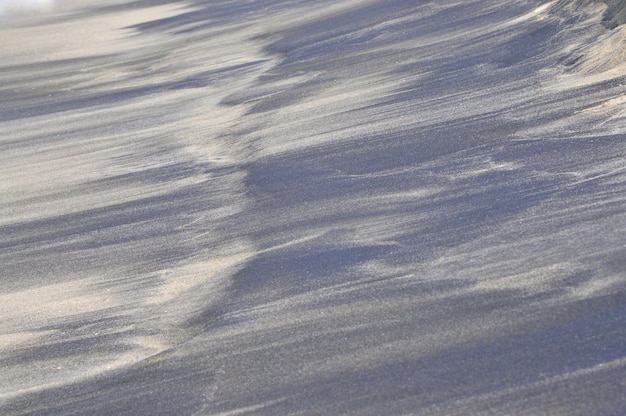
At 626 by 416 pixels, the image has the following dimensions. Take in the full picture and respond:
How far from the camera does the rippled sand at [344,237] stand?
669 cm

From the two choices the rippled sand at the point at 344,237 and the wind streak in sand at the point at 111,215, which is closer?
the rippled sand at the point at 344,237

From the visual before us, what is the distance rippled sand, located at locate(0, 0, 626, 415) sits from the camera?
6.69m

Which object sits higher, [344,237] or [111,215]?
[344,237]

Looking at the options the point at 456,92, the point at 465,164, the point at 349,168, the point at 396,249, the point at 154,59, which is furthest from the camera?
the point at 154,59

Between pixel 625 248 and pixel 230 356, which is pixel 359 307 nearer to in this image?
pixel 230 356

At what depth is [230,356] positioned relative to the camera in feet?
24.1

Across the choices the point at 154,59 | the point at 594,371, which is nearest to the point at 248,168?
the point at 594,371

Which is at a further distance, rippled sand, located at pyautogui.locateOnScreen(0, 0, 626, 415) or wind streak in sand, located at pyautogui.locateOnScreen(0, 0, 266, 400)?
wind streak in sand, located at pyautogui.locateOnScreen(0, 0, 266, 400)

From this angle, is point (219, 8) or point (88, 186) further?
point (219, 8)

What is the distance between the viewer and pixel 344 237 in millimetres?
9461

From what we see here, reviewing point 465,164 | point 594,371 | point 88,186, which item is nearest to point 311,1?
point 88,186

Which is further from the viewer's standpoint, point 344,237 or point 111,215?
point 111,215

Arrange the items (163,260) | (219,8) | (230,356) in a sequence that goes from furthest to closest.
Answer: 1. (219,8)
2. (163,260)
3. (230,356)

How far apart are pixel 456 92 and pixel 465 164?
380cm
